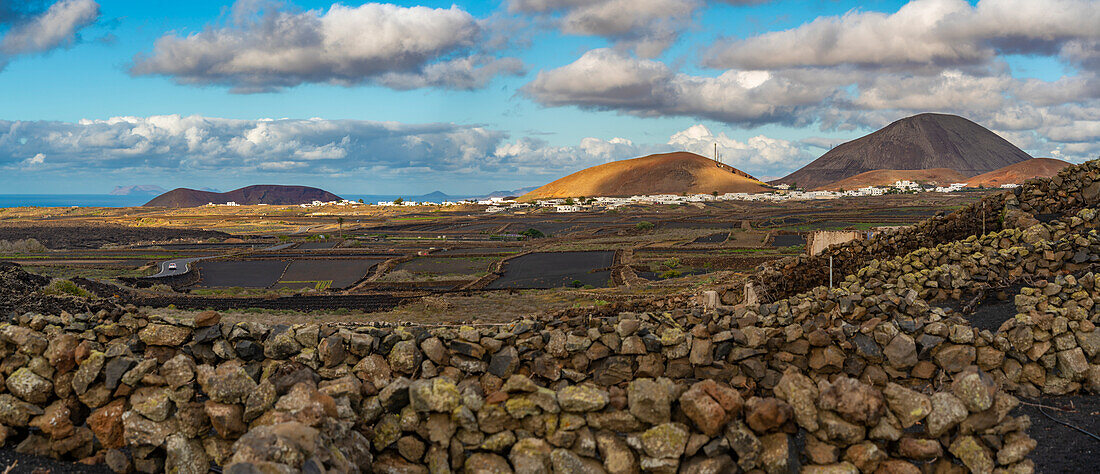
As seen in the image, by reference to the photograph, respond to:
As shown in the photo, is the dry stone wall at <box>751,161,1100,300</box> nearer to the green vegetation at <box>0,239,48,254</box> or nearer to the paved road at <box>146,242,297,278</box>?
the paved road at <box>146,242,297,278</box>

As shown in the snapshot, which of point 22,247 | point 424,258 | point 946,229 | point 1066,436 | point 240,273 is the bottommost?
point 240,273

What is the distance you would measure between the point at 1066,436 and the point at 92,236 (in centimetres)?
12194

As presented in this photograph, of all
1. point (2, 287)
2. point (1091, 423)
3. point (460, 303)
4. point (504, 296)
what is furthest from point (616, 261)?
point (1091, 423)

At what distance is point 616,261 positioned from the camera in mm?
61438

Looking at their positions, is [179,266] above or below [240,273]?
above

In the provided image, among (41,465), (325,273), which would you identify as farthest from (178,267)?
(41,465)

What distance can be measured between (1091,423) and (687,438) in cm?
539

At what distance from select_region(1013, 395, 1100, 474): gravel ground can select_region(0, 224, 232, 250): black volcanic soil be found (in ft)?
342

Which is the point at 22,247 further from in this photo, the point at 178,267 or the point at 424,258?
the point at 424,258

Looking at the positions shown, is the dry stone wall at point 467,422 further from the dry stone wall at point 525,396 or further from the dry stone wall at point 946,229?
the dry stone wall at point 946,229

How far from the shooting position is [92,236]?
104750mm

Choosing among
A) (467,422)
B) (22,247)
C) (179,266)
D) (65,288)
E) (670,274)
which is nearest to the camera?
(467,422)

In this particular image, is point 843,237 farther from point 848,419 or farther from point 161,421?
point 161,421

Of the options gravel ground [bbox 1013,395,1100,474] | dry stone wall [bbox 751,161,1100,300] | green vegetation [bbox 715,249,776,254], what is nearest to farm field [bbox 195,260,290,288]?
green vegetation [bbox 715,249,776,254]
